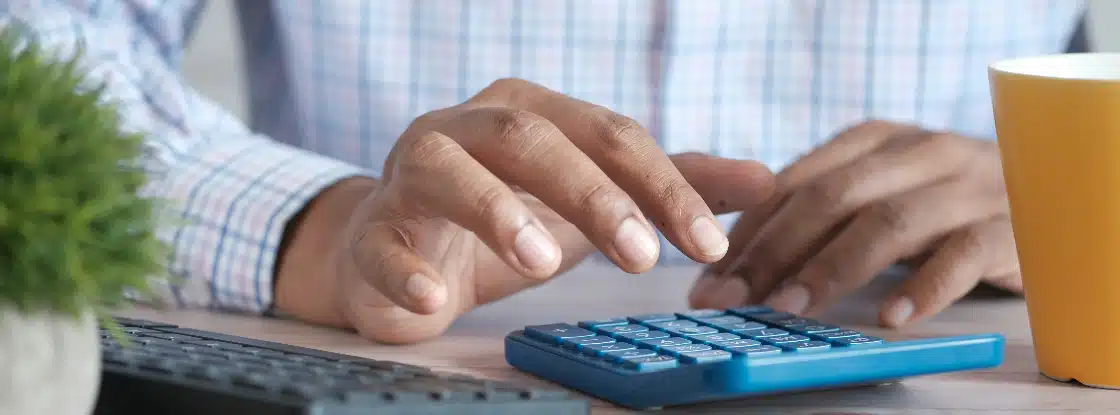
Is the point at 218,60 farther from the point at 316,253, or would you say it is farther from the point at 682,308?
the point at 682,308

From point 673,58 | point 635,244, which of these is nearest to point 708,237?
point 635,244

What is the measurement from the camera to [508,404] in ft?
1.17

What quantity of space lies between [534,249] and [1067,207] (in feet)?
0.73

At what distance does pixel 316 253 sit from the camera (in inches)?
29.7

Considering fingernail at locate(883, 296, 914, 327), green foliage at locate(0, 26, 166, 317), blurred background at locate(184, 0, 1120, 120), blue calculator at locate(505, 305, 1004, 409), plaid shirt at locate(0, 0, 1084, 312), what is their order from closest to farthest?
green foliage at locate(0, 26, 166, 317), blue calculator at locate(505, 305, 1004, 409), fingernail at locate(883, 296, 914, 327), plaid shirt at locate(0, 0, 1084, 312), blurred background at locate(184, 0, 1120, 120)

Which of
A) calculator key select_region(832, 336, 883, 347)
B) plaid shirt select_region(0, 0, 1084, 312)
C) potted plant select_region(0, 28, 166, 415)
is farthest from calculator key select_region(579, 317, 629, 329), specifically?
plaid shirt select_region(0, 0, 1084, 312)

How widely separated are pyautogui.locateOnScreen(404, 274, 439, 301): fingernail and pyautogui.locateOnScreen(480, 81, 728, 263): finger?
0.11 metres

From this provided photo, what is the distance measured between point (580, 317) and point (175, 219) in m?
0.38

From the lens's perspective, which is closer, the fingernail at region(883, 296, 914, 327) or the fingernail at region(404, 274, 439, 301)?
the fingernail at region(404, 274, 439, 301)

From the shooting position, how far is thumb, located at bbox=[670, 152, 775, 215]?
68 cm

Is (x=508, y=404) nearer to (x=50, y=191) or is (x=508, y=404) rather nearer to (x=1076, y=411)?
(x=50, y=191)

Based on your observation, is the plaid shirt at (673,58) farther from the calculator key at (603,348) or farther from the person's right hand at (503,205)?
the calculator key at (603,348)

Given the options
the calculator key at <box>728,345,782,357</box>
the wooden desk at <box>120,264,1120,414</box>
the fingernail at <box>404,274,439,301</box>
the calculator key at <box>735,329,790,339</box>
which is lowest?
the wooden desk at <box>120,264,1120,414</box>

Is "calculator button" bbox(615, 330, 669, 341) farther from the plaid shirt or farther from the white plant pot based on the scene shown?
the plaid shirt
